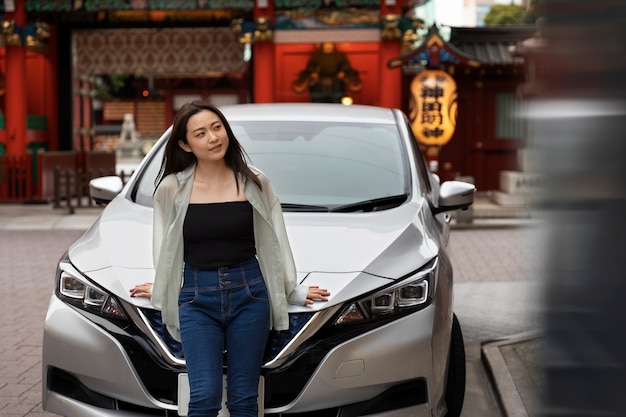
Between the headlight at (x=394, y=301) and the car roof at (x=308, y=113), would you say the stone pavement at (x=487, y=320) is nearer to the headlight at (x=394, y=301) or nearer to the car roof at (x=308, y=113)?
the headlight at (x=394, y=301)

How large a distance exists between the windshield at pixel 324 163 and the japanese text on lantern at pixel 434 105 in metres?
11.4

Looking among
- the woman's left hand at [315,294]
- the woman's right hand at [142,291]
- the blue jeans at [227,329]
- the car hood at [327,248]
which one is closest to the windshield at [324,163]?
the car hood at [327,248]

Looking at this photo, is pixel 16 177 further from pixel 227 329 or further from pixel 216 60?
pixel 227 329

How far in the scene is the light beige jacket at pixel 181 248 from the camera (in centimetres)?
360

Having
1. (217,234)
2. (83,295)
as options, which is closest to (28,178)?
(83,295)

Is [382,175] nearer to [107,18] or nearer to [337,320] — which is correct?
[337,320]

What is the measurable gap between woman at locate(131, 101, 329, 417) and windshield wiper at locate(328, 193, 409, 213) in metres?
1.15

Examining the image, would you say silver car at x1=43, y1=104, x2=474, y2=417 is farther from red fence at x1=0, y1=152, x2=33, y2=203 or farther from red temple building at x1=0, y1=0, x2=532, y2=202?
red fence at x1=0, y1=152, x2=33, y2=203

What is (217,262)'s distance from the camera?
353cm

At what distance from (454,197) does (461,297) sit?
12.1 feet

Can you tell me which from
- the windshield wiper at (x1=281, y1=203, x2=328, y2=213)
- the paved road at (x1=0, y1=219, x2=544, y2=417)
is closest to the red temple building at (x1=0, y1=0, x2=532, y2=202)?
the paved road at (x1=0, y1=219, x2=544, y2=417)

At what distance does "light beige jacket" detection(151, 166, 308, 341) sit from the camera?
3.60 meters

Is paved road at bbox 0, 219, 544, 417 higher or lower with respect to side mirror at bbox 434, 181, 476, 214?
lower

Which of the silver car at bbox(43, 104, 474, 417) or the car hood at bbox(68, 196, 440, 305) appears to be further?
the car hood at bbox(68, 196, 440, 305)
